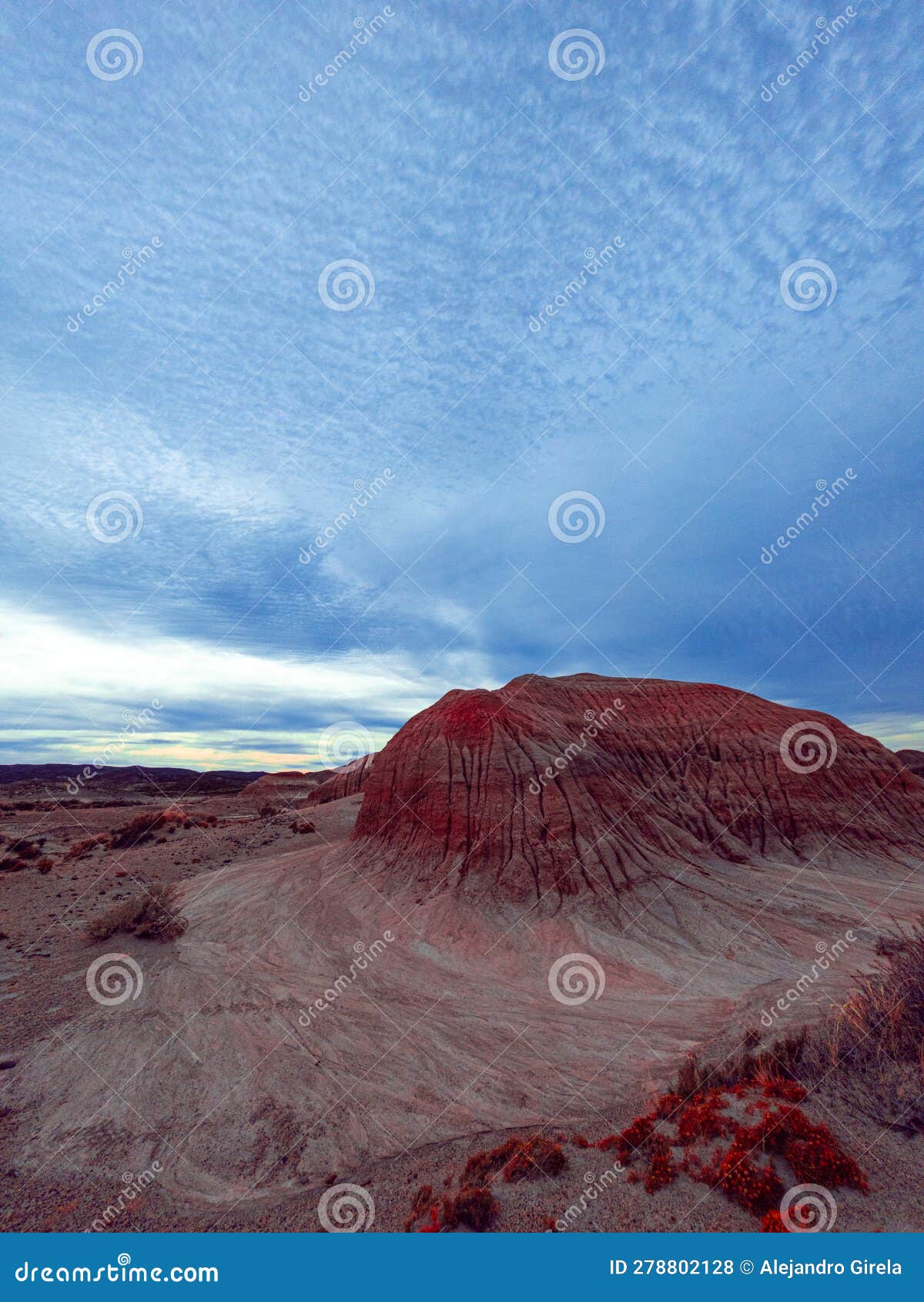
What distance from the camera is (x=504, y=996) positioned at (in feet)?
45.3

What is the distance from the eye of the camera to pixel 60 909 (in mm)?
19625

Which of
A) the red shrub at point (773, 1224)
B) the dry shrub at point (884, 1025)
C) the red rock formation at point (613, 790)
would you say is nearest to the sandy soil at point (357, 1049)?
the red shrub at point (773, 1224)

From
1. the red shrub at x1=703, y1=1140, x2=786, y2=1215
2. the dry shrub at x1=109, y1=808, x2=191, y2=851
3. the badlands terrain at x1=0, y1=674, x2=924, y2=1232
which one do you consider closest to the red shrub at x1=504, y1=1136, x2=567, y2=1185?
the badlands terrain at x1=0, y1=674, x2=924, y2=1232

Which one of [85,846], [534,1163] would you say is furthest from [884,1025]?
[85,846]

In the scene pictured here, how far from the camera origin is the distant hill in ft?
280

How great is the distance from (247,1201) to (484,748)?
53.2ft

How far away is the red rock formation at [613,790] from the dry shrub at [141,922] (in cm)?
731

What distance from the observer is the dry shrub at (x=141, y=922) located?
54.4ft

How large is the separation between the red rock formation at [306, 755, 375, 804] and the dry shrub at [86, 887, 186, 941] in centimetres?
3017

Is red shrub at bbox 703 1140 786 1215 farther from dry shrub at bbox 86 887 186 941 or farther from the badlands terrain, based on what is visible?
dry shrub at bbox 86 887 186 941

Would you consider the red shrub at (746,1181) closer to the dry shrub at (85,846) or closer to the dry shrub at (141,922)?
the dry shrub at (141,922)

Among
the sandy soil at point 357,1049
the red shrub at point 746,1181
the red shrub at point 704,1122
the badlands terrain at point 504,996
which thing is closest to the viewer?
the red shrub at point 746,1181

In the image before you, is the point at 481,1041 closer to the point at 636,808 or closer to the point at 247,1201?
the point at 247,1201

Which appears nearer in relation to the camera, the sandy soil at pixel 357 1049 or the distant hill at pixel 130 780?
the sandy soil at pixel 357 1049
